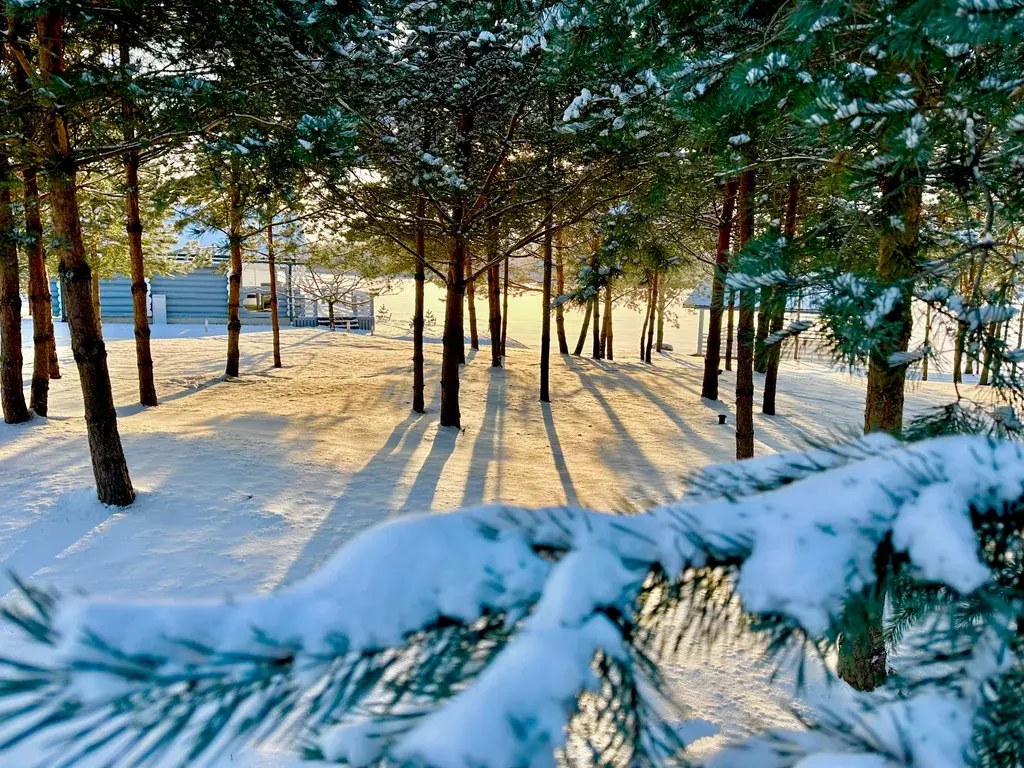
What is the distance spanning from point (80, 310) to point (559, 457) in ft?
20.9

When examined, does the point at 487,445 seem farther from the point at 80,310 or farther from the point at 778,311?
the point at 778,311

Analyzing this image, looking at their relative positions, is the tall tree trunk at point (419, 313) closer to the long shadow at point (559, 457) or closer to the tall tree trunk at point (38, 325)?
the long shadow at point (559, 457)

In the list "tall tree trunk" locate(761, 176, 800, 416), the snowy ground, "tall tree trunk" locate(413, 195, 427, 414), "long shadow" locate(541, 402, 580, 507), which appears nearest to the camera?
"tall tree trunk" locate(761, 176, 800, 416)

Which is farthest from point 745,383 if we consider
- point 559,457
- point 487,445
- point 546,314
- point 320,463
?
point 546,314

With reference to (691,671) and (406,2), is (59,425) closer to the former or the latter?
(406,2)

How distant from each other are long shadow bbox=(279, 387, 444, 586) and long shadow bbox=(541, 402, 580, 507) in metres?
1.70

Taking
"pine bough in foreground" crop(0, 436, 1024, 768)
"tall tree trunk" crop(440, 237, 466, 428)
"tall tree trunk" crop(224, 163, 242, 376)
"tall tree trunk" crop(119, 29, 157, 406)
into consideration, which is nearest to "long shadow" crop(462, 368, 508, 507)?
"tall tree trunk" crop(440, 237, 466, 428)

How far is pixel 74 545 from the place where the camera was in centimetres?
475

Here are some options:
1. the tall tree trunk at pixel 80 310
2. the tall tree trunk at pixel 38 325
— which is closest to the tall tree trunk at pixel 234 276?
the tall tree trunk at pixel 38 325

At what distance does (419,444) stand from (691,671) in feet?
20.6

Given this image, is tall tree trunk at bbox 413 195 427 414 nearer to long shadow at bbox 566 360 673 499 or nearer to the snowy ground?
Answer: the snowy ground

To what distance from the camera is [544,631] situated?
21.2 inches

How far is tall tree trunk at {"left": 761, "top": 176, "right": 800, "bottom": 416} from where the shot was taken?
263 cm

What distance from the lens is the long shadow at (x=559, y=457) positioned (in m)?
7.23
